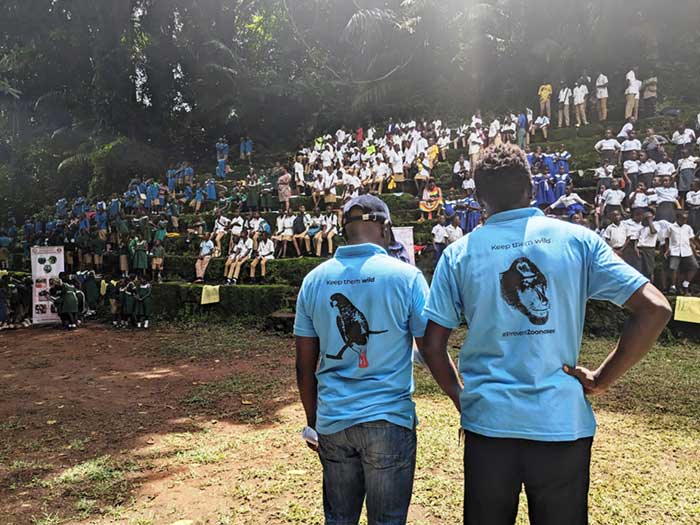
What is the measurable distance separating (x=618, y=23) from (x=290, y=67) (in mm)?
15921

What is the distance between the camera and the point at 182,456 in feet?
16.2

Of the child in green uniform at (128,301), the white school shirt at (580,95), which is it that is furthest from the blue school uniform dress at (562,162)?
the child in green uniform at (128,301)

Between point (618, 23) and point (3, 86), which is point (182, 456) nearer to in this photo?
point (3, 86)

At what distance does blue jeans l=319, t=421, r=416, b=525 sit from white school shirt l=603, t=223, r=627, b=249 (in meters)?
8.74

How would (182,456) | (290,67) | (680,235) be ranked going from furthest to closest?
(290,67) → (680,235) → (182,456)

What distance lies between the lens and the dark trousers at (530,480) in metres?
1.78

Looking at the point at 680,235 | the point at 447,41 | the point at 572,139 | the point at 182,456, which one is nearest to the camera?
the point at 182,456

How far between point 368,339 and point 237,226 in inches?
526

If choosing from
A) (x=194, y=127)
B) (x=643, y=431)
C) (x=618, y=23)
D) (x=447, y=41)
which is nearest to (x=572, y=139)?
(x=618, y=23)

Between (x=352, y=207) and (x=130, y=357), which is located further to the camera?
(x=130, y=357)

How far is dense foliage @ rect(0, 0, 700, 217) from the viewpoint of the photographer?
24359 mm

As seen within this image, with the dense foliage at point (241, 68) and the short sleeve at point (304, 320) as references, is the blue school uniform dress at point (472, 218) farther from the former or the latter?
the dense foliage at point (241, 68)

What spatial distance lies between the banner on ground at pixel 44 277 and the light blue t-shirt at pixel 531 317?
14582mm

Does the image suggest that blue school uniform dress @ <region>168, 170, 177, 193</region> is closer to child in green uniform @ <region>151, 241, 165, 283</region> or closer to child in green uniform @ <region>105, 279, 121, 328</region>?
child in green uniform @ <region>151, 241, 165, 283</region>
